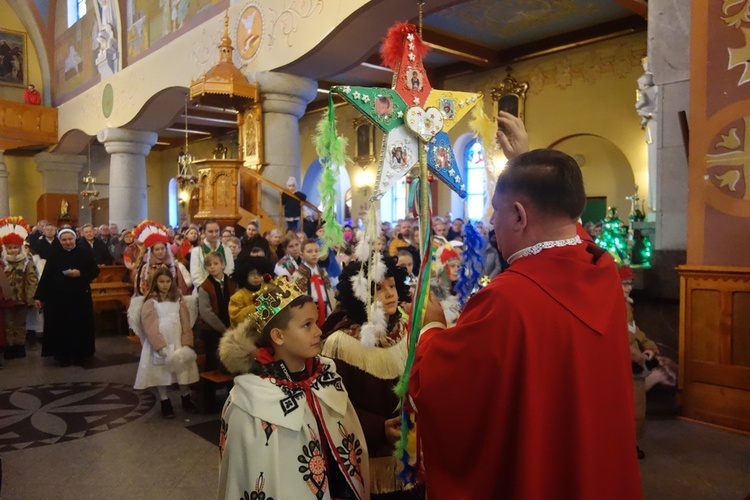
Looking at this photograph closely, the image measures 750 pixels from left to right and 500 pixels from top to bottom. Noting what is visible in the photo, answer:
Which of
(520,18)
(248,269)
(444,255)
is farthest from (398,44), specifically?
(520,18)

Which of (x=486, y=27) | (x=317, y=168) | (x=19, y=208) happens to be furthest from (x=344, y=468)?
(x=19, y=208)

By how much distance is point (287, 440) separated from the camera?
6.98 ft

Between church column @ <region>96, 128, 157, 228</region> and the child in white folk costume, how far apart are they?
11.1 m

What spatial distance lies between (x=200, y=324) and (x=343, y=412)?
13.6 ft

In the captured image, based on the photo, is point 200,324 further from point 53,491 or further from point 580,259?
point 580,259

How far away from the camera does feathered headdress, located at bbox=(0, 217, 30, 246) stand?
26.8ft

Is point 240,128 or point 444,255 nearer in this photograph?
point 444,255

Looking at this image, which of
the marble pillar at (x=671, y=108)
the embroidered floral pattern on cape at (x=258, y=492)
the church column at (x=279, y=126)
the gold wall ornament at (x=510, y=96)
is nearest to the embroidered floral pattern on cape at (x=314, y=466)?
the embroidered floral pattern on cape at (x=258, y=492)

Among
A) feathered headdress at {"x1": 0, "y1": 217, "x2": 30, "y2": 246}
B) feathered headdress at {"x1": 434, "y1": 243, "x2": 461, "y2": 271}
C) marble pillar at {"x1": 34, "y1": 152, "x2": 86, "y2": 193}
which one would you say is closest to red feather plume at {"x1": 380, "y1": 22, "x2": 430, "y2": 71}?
feathered headdress at {"x1": 434, "y1": 243, "x2": 461, "y2": 271}

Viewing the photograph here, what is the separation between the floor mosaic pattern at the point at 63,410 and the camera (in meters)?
4.95

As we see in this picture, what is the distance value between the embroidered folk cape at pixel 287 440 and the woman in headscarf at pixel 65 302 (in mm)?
6438

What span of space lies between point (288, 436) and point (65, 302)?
22.1 feet

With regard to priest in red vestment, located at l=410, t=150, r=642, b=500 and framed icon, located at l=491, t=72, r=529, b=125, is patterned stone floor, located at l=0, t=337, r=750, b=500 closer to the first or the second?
priest in red vestment, located at l=410, t=150, r=642, b=500

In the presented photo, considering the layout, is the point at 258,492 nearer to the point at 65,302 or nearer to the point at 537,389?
the point at 537,389
